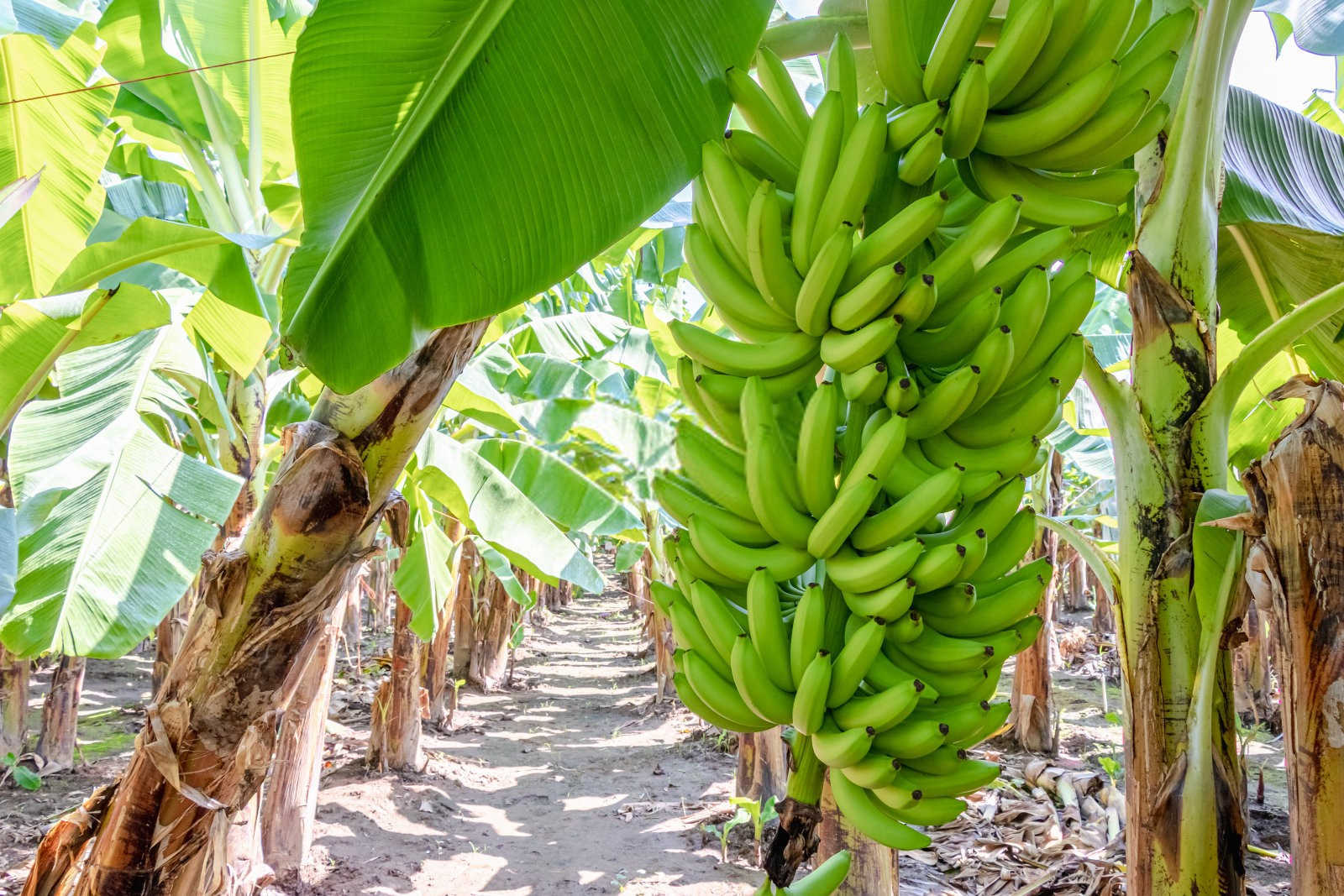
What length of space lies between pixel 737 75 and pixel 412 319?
1.58 feet

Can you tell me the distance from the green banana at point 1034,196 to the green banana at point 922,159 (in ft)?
0.32

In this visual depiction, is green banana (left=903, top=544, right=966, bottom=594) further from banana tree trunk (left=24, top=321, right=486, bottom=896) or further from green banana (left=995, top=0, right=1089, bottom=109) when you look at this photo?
banana tree trunk (left=24, top=321, right=486, bottom=896)

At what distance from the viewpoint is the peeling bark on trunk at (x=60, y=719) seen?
5840 mm

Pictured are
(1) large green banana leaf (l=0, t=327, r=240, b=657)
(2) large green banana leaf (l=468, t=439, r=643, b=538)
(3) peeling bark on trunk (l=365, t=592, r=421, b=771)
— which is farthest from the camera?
(3) peeling bark on trunk (l=365, t=592, r=421, b=771)

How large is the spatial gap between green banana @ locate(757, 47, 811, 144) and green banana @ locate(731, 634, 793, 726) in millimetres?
573

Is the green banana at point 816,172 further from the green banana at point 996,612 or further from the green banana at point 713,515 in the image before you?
the green banana at point 996,612

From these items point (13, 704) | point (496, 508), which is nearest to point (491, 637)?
point (13, 704)

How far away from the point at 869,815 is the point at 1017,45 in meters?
0.74

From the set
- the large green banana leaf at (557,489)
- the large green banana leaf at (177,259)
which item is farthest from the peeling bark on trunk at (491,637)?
the large green banana leaf at (177,259)

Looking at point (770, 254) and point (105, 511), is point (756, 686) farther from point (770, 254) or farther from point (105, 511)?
point (105, 511)

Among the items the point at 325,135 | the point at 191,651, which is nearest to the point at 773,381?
the point at 325,135

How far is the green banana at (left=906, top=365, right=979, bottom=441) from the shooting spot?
70cm

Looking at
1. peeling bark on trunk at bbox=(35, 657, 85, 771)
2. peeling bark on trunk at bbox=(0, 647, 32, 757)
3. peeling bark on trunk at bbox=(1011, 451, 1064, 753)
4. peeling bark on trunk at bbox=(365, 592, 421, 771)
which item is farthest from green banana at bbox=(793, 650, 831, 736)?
peeling bark on trunk at bbox=(0, 647, 32, 757)

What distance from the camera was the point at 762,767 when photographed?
199 inches
